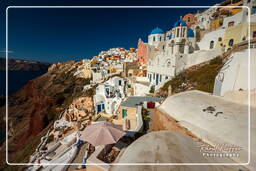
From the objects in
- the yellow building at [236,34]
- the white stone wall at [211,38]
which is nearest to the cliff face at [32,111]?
the white stone wall at [211,38]

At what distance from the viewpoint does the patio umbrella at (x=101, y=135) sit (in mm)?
3320

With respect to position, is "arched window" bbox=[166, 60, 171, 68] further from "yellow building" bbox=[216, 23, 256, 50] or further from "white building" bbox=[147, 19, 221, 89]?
"yellow building" bbox=[216, 23, 256, 50]

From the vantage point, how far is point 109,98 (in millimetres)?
15633

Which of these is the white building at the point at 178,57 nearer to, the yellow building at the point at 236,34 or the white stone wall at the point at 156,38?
the yellow building at the point at 236,34

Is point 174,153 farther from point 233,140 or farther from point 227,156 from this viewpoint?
point 233,140

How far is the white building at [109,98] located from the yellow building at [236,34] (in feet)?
50.1

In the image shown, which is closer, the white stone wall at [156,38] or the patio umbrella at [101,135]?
the patio umbrella at [101,135]

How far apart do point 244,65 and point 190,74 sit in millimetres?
9762

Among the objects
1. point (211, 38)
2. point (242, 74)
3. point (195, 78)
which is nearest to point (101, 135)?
point (242, 74)

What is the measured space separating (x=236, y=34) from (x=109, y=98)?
1820cm

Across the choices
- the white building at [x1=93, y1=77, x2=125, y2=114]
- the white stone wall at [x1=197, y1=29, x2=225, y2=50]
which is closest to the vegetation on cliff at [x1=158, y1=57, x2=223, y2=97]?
the white stone wall at [x1=197, y1=29, x2=225, y2=50]

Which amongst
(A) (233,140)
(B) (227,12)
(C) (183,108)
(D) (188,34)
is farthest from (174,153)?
(B) (227,12)

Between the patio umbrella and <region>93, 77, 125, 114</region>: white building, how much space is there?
35.9 ft

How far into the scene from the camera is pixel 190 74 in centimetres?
1251
